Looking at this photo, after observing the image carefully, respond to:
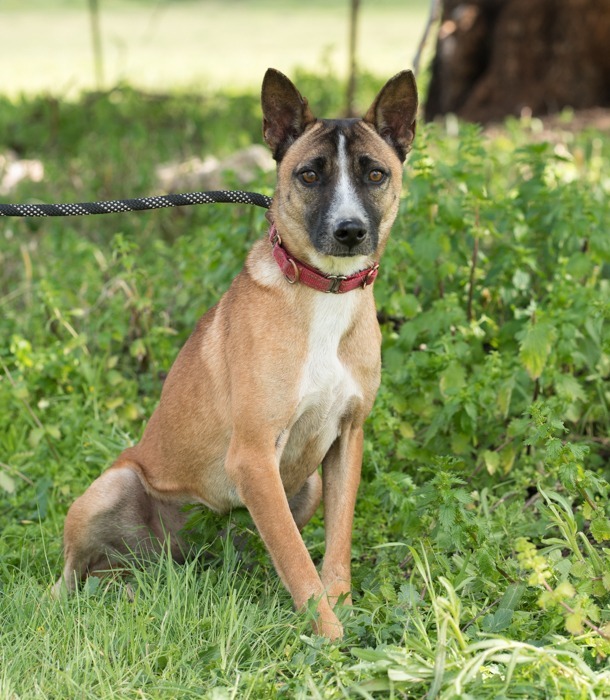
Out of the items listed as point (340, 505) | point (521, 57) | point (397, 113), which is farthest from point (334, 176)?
point (521, 57)

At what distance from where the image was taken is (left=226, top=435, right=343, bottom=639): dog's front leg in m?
3.15

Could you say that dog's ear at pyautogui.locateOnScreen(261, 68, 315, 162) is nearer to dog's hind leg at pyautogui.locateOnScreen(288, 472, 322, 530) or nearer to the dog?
the dog

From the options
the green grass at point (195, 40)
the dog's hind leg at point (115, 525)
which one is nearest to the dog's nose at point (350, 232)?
the dog's hind leg at point (115, 525)

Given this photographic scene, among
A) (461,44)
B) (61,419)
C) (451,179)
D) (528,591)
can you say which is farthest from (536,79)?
(528,591)

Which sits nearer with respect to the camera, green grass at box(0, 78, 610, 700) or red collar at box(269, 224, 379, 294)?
green grass at box(0, 78, 610, 700)

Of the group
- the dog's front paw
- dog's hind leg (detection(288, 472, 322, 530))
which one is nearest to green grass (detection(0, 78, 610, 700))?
the dog's front paw

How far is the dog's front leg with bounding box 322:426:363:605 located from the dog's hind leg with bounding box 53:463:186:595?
61 centimetres

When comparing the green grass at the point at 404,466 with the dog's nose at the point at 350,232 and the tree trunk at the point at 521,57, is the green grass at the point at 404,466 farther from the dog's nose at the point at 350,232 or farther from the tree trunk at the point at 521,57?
the tree trunk at the point at 521,57

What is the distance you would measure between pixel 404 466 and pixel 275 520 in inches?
48.4

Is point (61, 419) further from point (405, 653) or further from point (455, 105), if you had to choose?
point (455, 105)

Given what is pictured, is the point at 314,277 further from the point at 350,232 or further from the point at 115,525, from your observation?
the point at 115,525

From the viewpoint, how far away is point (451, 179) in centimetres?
476

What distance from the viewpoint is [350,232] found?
3211 mm

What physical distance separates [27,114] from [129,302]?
649cm
